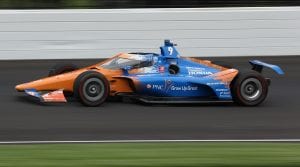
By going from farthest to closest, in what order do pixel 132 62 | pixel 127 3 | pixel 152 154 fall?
pixel 127 3 → pixel 132 62 → pixel 152 154

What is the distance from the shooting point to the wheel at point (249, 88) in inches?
463

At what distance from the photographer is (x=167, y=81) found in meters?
11.6

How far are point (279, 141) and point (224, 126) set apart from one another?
125cm

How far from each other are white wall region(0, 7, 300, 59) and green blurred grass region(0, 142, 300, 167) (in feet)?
26.4

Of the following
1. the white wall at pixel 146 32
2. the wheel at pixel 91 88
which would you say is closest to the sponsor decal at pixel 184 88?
the wheel at pixel 91 88

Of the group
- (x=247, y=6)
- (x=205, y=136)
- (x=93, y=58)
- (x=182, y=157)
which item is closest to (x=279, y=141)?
(x=205, y=136)

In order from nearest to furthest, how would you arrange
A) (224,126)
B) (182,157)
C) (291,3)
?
1. (182,157)
2. (224,126)
3. (291,3)

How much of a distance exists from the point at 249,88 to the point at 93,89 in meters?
2.45

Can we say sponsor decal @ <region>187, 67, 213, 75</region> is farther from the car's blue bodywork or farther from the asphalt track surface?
the asphalt track surface

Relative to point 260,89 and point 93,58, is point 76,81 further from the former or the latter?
point 93,58

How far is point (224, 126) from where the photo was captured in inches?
402

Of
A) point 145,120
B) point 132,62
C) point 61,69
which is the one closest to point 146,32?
point 61,69

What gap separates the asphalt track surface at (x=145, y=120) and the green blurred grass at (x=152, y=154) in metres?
1.10

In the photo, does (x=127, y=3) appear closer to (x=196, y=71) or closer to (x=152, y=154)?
(x=196, y=71)
